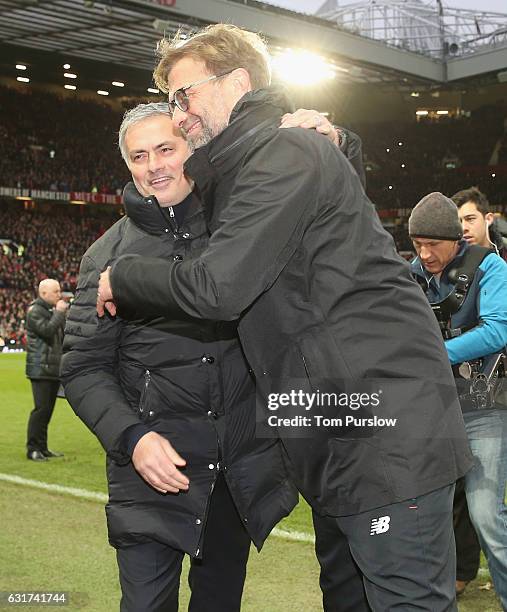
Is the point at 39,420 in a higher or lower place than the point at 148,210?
lower

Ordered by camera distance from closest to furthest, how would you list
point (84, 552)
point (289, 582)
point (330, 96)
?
1. point (289, 582)
2. point (84, 552)
3. point (330, 96)

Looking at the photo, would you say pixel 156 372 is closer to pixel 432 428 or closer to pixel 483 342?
pixel 432 428

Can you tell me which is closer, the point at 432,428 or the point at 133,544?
the point at 432,428

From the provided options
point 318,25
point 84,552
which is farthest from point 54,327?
point 318,25

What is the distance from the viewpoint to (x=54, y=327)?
30.1 feet

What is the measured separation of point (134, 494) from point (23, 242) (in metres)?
38.1

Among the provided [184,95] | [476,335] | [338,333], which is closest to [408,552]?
[338,333]

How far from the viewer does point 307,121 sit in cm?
228

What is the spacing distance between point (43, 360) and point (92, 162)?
35.9 m

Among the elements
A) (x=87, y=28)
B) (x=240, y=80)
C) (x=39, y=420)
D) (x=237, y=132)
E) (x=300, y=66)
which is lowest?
(x=39, y=420)

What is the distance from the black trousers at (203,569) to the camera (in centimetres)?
260

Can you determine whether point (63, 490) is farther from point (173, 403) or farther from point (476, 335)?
point (173, 403)

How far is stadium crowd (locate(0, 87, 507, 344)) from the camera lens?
3991 centimetres

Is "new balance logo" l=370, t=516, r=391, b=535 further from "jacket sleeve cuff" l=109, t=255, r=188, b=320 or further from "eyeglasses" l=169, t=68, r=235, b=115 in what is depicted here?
"eyeglasses" l=169, t=68, r=235, b=115
